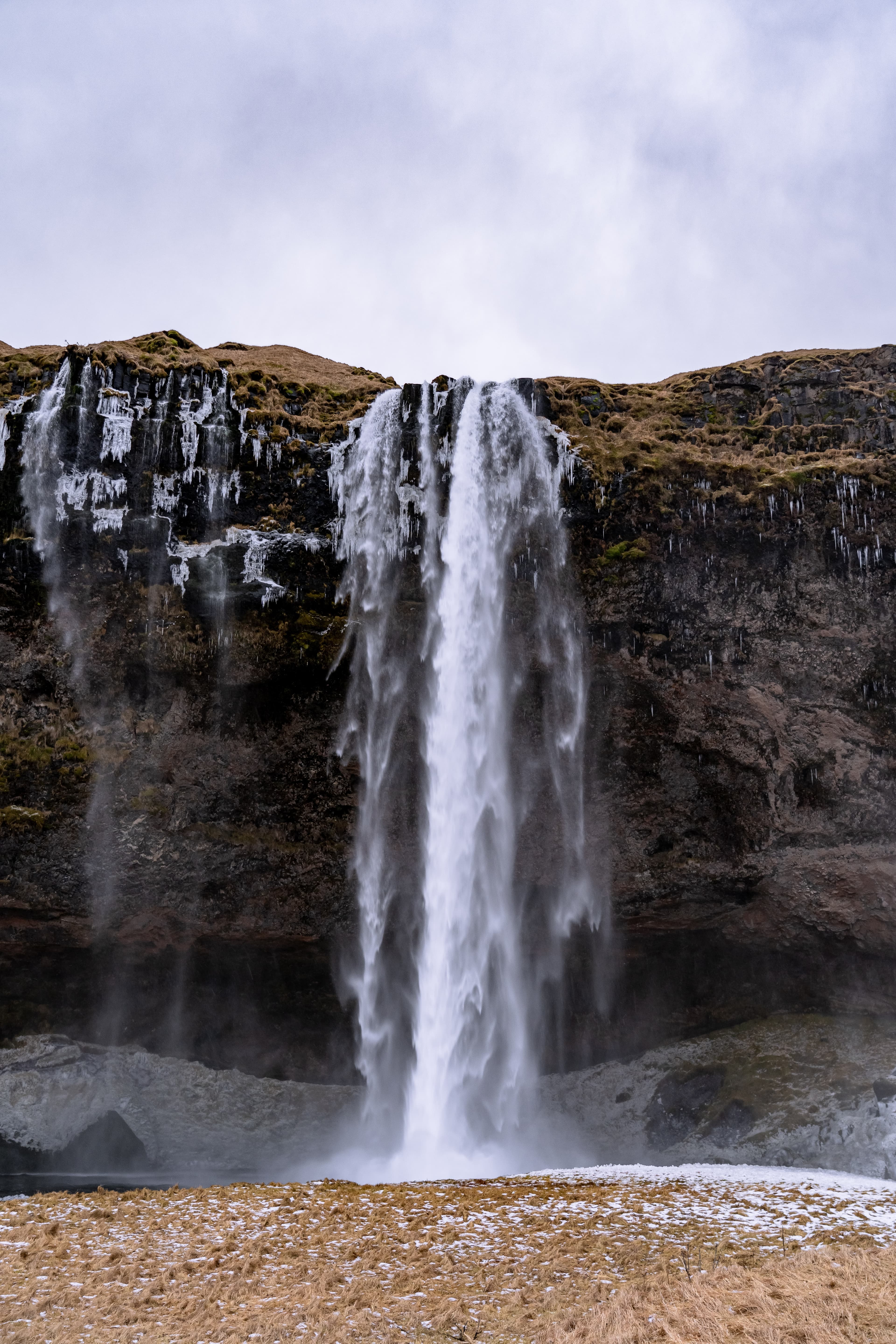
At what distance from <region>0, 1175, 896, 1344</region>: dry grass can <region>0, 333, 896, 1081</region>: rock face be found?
827 cm

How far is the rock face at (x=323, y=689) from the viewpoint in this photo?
19156 mm

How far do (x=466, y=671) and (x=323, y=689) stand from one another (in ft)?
9.88

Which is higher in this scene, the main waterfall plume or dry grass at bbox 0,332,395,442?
dry grass at bbox 0,332,395,442

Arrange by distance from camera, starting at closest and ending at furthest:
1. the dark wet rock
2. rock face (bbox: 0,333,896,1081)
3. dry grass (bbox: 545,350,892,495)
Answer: the dark wet rock, rock face (bbox: 0,333,896,1081), dry grass (bbox: 545,350,892,495)

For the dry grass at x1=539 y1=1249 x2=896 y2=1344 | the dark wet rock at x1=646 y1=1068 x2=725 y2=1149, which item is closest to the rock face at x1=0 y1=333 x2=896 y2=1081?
the dark wet rock at x1=646 y1=1068 x2=725 y2=1149

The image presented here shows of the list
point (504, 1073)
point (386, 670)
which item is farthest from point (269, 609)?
point (504, 1073)

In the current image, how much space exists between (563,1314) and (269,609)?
46.6 ft

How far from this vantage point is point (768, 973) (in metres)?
20.3

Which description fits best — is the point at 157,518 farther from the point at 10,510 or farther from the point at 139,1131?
the point at 139,1131

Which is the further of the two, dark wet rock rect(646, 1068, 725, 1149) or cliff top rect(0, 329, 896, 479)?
cliff top rect(0, 329, 896, 479)

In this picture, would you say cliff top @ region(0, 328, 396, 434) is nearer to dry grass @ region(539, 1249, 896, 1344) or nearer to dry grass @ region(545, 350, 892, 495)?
dry grass @ region(545, 350, 892, 495)

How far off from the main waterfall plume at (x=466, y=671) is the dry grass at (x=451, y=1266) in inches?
290

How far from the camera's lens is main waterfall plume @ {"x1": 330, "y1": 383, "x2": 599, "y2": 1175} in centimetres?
1934

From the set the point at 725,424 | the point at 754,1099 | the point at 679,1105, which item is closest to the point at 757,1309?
the point at 754,1099
